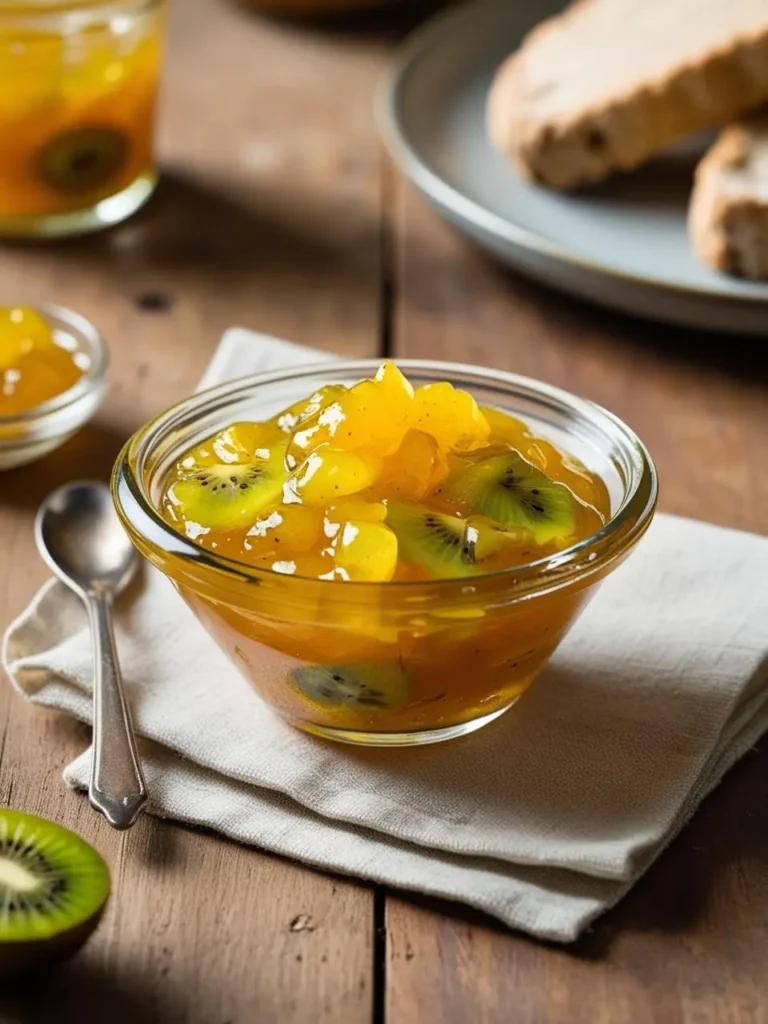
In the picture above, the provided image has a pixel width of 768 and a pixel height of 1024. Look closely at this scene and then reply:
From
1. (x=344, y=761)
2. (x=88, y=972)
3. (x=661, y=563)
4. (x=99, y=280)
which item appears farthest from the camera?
(x=99, y=280)

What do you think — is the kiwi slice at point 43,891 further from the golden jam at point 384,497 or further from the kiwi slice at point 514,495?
A: the kiwi slice at point 514,495

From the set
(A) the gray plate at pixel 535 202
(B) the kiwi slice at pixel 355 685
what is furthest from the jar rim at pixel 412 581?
(A) the gray plate at pixel 535 202

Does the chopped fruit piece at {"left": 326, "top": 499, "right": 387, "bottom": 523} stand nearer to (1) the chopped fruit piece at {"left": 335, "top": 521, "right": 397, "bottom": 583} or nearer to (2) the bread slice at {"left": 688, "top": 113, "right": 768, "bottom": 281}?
(1) the chopped fruit piece at {"left": 335, "top": 521, "right": 397, "bottom": 583}

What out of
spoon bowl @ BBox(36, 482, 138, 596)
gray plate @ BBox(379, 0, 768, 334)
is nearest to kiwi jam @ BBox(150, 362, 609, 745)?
spoon bowl @ BBox(36, 482, 138, 596)

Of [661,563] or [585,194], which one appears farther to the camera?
[585,194]

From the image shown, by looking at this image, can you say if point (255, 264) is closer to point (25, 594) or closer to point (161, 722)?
point (25, 594)

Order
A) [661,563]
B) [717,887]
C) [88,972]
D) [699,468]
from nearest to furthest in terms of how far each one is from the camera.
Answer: [88,972] → [717,887] → [661,563] → [699,468]

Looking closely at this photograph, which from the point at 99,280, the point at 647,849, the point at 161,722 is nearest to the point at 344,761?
the point at 161,722
